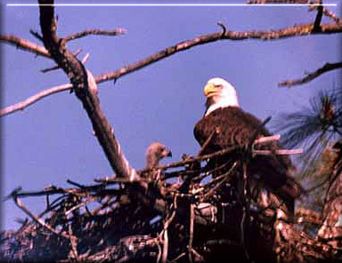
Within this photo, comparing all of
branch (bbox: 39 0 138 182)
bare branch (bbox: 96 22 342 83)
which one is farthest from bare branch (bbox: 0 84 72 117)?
bare branch (bbox: 96 22 342 83)

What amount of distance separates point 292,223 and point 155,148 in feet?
2.92

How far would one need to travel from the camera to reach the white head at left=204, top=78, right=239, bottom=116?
4.28 meters

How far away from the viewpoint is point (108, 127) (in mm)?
2373

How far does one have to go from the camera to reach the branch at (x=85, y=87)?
2.09 m

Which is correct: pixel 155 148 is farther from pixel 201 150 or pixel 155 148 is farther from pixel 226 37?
pixel 226 37

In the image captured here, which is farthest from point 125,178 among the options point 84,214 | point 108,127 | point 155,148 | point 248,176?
point 155,148

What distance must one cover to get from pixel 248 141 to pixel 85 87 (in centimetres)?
88

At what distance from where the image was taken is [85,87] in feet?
7.45

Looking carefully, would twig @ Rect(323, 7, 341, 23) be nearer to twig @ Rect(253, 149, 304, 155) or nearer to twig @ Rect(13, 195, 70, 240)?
twig @ Rect(253, 149, 304, 155)

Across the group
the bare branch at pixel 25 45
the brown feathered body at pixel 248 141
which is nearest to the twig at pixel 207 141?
the brown feathered body at pixel 248 141

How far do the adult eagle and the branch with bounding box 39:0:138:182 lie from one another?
0.57 metres

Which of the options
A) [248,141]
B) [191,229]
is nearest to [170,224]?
[191,229]

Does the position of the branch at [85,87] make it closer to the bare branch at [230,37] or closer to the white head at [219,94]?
the bare branch at [230,37]

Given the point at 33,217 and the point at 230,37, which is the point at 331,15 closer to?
the point at 230,37
